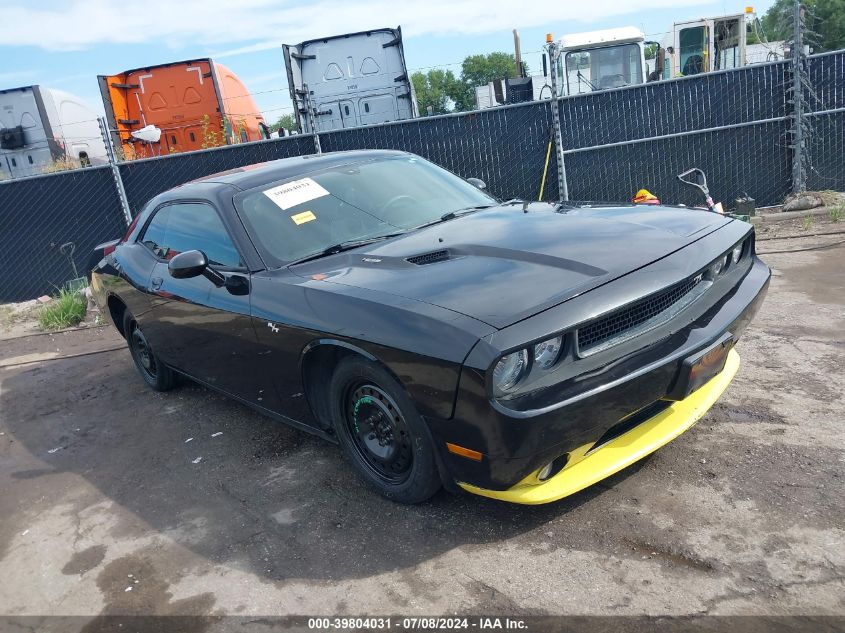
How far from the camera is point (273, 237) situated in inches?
145

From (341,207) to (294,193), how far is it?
0.93ft

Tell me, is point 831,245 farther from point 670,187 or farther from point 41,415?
point 41,415

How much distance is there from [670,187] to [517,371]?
7.61 m

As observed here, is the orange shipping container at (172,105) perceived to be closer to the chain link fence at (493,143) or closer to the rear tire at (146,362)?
the chain link fence at (493,143)

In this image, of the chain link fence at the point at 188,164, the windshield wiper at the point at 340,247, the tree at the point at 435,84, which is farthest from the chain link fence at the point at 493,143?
the tree at the point at 435,84

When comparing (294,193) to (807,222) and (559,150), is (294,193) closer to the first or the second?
(559,150)

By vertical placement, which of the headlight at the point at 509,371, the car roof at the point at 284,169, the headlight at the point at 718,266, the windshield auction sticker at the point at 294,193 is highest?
the car roof at the point at 284,169

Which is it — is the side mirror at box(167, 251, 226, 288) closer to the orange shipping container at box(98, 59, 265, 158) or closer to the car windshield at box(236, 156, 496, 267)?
the car windshield at box(236, 156, 496, 267)

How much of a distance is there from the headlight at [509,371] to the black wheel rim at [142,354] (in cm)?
367

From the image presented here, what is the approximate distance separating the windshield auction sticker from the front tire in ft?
3.91

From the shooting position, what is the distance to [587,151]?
922 cm

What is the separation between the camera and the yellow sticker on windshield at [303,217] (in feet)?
12.3

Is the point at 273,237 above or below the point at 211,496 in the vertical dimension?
above

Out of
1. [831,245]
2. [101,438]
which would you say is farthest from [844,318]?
[101,438]
